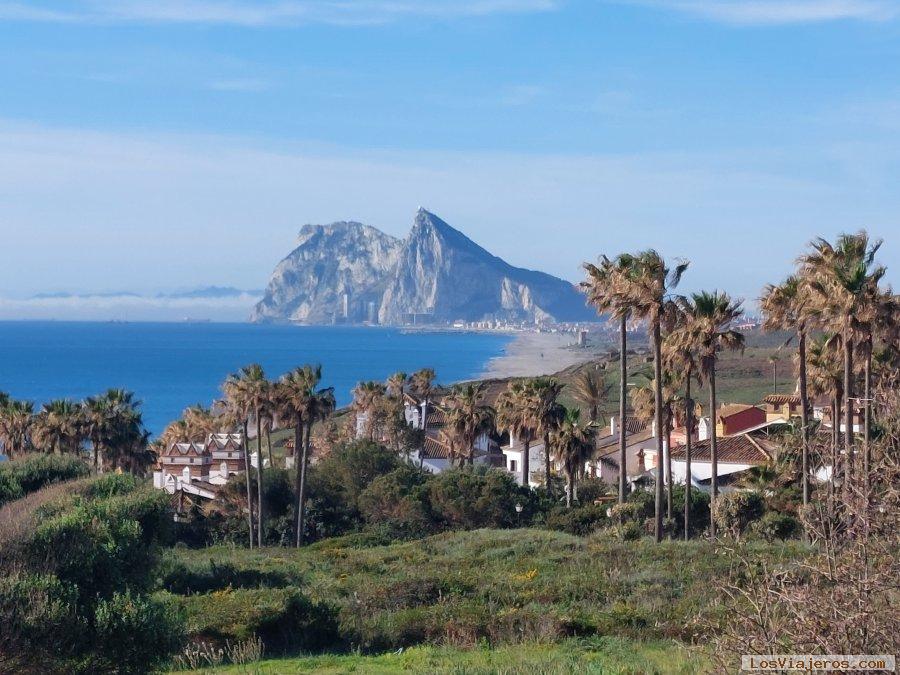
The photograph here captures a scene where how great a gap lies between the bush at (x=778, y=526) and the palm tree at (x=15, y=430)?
3196cm

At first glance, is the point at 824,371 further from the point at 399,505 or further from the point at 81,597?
the point at 81,597

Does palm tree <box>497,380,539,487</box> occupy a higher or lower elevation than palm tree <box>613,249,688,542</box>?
lower

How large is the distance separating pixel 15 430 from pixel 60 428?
3.03 m

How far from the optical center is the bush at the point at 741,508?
35.6 meters

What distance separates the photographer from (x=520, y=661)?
15086 millimetres

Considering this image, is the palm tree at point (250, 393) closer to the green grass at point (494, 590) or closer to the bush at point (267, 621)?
the green grass at point (494, 590)

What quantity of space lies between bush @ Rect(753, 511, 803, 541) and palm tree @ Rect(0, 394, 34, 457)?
3196 centimetres

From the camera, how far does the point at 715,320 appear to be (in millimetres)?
34406

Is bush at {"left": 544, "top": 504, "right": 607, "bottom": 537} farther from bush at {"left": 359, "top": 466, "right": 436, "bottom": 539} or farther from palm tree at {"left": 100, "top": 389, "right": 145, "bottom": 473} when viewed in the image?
palm tree at {"left": 100, "top": 389, "right": 145, "bottom": 473}

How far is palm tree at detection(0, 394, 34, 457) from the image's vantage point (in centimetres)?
4906

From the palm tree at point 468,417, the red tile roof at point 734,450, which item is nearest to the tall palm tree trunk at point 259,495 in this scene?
the palm tree at point 468,417

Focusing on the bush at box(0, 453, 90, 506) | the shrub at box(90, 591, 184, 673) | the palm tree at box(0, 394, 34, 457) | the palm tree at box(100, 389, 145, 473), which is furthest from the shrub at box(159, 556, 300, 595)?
the palm tree at box(0, 394, 34, 457)

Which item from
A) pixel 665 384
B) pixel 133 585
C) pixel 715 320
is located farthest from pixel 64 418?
pixel 133 585

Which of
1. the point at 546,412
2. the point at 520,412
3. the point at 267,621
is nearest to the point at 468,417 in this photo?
the point at 520,412
